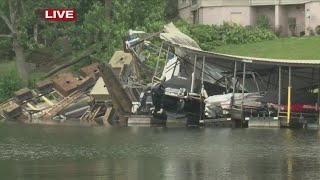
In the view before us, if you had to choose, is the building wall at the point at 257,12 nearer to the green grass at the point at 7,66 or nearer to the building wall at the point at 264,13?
the building wall at the point at 264,13

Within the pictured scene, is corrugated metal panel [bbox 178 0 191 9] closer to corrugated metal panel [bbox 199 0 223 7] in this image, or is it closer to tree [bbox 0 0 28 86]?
corrugated metal panel [bbox 199 0 223 7]

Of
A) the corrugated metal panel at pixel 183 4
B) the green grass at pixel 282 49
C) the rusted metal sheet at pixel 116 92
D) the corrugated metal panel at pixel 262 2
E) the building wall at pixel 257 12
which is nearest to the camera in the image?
the rusted metal sheet at pixel 116 92

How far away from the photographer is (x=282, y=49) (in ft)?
197

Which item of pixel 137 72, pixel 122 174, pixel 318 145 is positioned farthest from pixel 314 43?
pixel 122 174

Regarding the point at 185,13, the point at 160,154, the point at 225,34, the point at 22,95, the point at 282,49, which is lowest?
the point at 22,95

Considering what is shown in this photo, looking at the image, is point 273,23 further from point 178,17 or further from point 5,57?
point 5,57

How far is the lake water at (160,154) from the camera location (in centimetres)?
1911

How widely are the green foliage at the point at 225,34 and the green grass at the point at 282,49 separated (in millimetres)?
1518

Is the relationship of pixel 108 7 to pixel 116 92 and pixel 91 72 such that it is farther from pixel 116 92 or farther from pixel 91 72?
pixel 116 92

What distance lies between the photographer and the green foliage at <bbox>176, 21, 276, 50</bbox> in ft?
218

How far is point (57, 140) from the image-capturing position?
29.5 meters

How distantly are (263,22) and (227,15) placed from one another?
163 inches

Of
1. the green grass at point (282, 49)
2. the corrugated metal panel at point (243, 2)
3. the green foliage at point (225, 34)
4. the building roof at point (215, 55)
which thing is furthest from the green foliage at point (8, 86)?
the corrugated metal panel at point (243, 2)

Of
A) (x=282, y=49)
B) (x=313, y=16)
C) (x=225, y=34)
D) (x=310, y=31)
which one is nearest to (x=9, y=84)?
(x=282, y=49)
